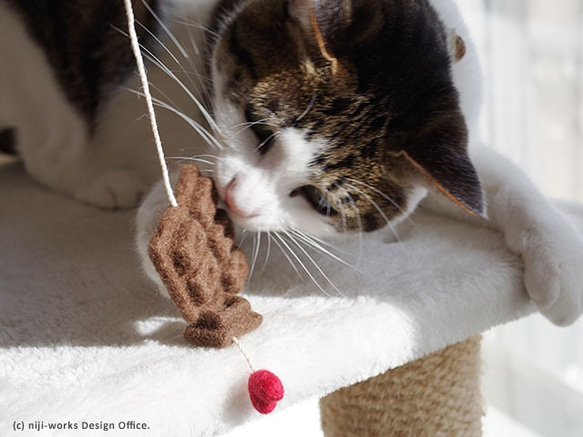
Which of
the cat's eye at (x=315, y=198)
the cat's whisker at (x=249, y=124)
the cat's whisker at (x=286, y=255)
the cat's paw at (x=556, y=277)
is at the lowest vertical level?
the cat's paw at (x=556, y=277)

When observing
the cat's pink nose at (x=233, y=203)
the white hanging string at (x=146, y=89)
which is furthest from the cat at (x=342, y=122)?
the white hanging string at (x=146, y=89)

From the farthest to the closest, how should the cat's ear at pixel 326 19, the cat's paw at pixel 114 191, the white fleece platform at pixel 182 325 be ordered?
the cat's paw at pixel 114 191 → the cat's ear at pixel 326 19 → the white fleece platform at pixel 182 325

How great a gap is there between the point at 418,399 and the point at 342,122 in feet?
1.41

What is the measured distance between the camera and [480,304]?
94 cm

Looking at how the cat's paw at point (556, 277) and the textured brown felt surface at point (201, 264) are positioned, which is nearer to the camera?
the textured brown felt surface at point (201, 264)

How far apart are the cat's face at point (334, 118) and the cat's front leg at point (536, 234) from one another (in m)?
0.17

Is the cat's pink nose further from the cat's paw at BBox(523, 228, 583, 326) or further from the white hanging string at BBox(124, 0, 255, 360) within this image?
the cat's paw at BBox(523, 228, 583, 326)

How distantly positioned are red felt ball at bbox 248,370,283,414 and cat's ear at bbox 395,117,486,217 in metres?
0.32

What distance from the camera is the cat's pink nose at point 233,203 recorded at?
0.87 meters

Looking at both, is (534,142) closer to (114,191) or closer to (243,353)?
(114,191)

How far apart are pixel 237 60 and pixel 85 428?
1.75 feet

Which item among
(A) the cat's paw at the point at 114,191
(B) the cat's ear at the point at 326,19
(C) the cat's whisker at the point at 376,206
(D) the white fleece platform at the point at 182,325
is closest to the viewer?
(D) the white fleece platform at the point at 182,325

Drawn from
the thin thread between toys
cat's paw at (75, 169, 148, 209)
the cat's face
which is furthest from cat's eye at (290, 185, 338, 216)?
cat's paw at (75, 169, 148, 209)

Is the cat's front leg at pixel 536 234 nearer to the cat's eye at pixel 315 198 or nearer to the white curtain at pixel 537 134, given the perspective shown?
the cat's eye at pixel 315 198
